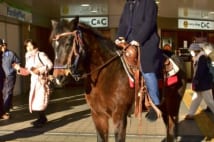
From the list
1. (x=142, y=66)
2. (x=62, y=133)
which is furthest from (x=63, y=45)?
(x=62, y=133)

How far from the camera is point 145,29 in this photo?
509 cm

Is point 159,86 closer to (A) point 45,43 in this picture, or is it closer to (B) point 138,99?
(B) point 138,99

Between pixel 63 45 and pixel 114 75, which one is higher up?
pixel 63 45

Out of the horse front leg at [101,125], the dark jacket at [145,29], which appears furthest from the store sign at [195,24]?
the horse front leg at [101,125]

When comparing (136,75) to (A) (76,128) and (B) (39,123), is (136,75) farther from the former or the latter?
(B) (39,123)

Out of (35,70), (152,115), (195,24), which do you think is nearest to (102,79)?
(152,115)

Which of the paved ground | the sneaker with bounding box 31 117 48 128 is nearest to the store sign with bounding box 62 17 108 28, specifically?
the paved ground

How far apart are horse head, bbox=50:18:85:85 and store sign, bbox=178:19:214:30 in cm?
1638

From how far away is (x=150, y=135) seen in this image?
8430 mm

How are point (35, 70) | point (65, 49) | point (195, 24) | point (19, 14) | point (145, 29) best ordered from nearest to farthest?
point (65, 49) → point (145, 29) → point (35, 70) → point (19, 14) → point (195, 24)

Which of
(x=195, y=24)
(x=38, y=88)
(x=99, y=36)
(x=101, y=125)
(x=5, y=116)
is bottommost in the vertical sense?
(x=5, y=116)

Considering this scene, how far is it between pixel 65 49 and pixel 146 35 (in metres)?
1.15

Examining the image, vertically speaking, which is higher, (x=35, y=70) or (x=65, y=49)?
(x=65, y=49)

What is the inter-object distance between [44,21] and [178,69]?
45.8ft
